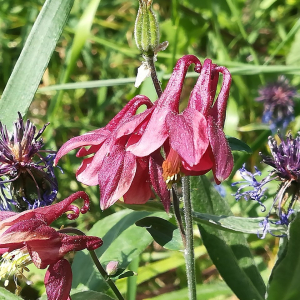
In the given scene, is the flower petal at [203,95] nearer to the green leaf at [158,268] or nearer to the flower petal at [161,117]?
the flower petal at [161,117]

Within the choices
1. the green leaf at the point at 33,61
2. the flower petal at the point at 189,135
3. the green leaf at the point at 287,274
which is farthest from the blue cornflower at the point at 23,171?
the green leaf at the point at 287,274

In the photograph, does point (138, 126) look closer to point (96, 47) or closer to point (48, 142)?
point (48, 142)

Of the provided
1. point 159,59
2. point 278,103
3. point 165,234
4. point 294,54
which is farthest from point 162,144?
point 294,54

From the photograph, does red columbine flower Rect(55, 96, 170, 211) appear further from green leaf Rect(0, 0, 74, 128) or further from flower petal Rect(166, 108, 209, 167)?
green leaf Rect(0, 0, 74, 128)

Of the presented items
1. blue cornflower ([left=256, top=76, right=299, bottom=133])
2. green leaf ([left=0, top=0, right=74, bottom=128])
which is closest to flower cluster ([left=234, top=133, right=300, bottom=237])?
green leaf ([left=0, top=0, right=74, bottom=128])

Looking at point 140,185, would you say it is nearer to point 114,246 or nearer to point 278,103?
point 114,246

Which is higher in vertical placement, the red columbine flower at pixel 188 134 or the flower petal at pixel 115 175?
the red columbine flower at pixel 188 134

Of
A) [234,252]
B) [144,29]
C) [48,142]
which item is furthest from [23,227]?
[48,142]
